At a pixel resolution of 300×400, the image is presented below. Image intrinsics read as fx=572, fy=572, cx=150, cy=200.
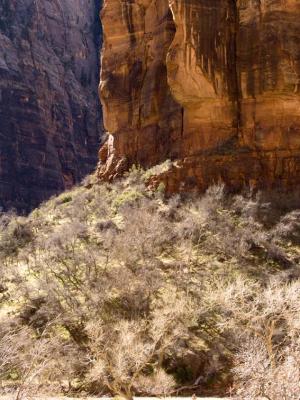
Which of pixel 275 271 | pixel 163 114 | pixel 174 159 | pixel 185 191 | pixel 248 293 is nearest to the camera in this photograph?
pixel 248 293

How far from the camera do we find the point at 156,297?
800 inches

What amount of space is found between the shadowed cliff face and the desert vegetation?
39.5 m

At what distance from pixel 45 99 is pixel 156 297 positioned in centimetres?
5884

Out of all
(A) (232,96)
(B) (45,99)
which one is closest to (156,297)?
(A) (232,96)

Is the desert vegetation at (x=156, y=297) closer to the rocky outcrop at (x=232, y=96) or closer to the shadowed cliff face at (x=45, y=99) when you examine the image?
the rocky outcrop at (x=232, y=96)

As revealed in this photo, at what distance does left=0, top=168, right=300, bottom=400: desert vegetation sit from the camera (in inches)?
556

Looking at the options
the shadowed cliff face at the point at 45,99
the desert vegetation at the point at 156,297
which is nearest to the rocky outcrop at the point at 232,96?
the desert vegetation at the point at 156,297

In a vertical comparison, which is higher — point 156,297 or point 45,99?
point 45,99

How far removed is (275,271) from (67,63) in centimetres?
6794

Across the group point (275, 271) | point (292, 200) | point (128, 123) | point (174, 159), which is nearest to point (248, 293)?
point (275, 271)

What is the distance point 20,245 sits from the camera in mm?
29562

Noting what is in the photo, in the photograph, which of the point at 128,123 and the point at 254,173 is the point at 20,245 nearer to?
the point at 128,123

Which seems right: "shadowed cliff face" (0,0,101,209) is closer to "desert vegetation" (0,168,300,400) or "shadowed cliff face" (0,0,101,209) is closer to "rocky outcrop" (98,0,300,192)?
"desert vegetation" (0,168,300,400)

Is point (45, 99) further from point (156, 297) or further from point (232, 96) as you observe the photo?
point (156, 297)
